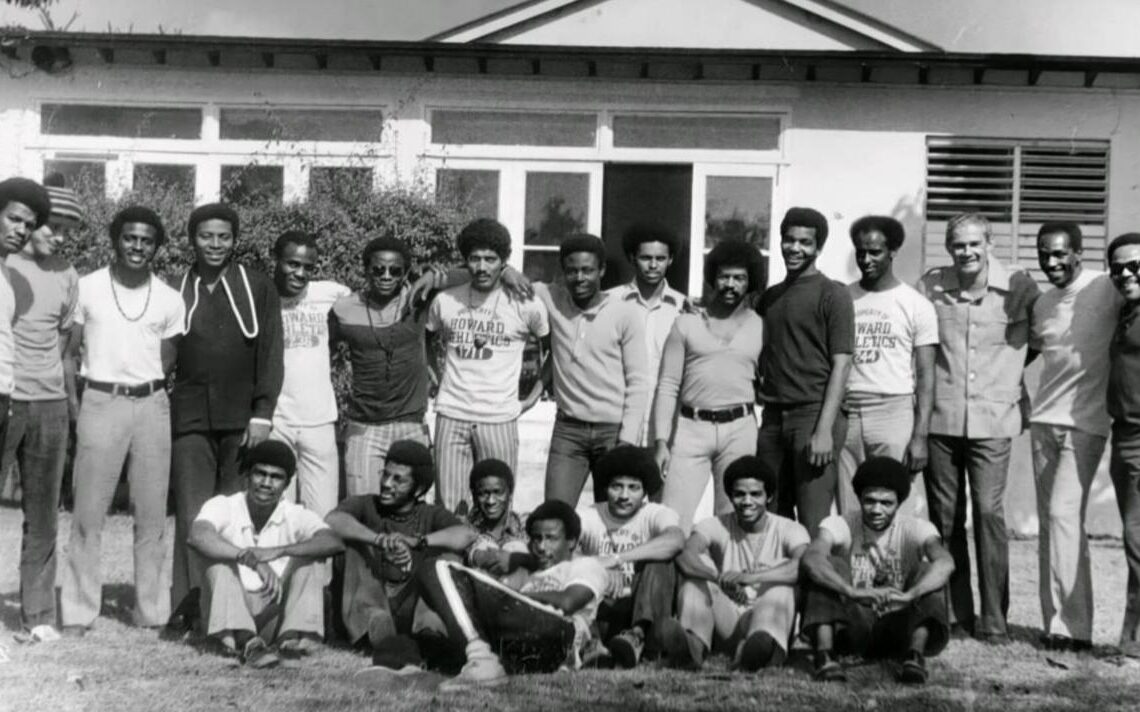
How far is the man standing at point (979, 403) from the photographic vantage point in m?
6.61

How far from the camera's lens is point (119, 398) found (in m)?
6.41

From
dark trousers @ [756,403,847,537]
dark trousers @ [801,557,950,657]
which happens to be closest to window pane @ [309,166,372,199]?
dark trousers @ [756,403,847,537]

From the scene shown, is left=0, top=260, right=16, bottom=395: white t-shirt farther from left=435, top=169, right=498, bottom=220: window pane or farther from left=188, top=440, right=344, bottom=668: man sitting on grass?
left=435, top=169, right=498, bottom=220: window pane

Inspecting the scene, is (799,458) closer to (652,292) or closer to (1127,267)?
(652,292)

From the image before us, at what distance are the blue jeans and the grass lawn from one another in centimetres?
126

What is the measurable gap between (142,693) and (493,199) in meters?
6.73

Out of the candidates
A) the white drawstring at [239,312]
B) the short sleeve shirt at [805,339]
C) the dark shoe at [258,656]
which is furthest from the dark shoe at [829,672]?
the white drawstring at [239,312]

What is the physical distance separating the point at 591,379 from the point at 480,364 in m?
0.57

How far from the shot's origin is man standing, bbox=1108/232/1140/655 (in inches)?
243

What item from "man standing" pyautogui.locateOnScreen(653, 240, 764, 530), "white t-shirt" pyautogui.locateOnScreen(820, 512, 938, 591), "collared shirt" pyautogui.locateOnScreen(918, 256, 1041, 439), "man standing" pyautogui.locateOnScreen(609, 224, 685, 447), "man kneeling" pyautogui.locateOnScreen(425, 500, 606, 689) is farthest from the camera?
"man standing" pyautogui.locateOnScreen(609, 224, 685, 447)

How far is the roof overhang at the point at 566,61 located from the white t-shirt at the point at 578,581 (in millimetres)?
5870

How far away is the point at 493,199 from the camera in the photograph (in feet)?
37.2

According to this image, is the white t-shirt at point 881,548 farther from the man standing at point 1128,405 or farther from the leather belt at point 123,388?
the leather belt at point 123,388

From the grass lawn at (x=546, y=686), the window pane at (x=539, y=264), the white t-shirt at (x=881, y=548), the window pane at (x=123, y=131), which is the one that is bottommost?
the grass lawn at (x=546, y=686)
